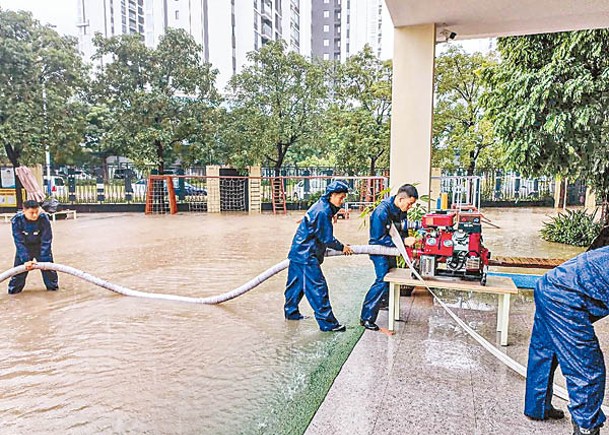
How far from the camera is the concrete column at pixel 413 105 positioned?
182 inches

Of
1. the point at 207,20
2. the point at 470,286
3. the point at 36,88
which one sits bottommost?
the point at 470,286

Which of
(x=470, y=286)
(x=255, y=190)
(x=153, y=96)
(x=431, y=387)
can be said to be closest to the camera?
(x=431, y=387)

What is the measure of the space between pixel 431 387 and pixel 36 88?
14.8 metres

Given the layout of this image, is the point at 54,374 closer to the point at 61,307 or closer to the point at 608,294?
the point at 61,307

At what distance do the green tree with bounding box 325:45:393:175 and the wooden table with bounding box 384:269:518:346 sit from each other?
10.9 meters

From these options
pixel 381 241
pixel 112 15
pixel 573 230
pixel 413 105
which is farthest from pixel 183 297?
pixel 112 15

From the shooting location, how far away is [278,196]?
1538 cm

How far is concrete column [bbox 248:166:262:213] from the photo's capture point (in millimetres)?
14766

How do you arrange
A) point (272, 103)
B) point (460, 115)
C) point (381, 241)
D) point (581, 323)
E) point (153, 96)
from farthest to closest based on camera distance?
point (272, 103)
point (153, 96)
point (460, 115)
point (381, 241)
point (581, 323)

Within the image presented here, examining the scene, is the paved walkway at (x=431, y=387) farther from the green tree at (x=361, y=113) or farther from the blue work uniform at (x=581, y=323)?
the green tree at (x=361, y=113)

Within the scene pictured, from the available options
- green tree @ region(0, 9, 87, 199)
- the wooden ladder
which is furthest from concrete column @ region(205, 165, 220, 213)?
green tree @ region(0, 9, 87, 199)

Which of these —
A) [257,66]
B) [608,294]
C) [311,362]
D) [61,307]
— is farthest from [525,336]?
[257,66]

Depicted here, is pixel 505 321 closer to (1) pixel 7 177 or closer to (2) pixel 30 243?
(2) pixel 30 243

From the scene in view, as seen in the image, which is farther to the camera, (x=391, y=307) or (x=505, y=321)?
(x=391, y=307)
